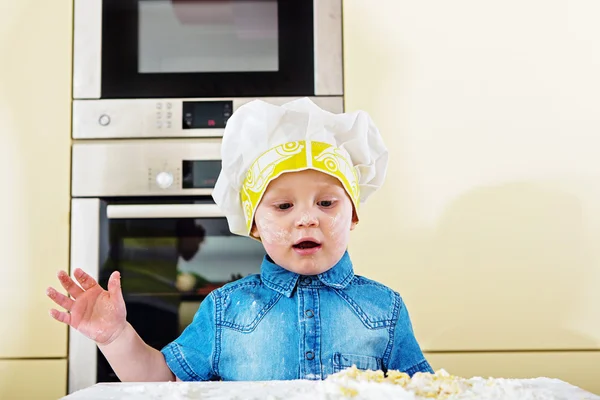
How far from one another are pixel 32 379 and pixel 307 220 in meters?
0.85

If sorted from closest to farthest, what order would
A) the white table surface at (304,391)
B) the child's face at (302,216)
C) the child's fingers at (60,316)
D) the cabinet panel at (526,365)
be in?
1. the white table surface at (304,391)
2. the child's fingers at (60,316)
3. the child's face at (302,216)
4. the cabinet panel at (526,365)

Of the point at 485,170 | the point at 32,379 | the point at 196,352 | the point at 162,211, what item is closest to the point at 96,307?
the point at 196,352

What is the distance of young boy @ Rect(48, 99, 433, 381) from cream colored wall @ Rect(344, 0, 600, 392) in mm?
438

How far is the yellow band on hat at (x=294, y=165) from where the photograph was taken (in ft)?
3.01

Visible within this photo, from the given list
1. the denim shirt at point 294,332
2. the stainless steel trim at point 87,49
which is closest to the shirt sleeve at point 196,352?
the denim shirt at point 294,332

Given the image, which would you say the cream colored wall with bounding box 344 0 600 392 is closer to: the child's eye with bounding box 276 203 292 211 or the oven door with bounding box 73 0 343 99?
the oven door with bounding box 73 0 343 99

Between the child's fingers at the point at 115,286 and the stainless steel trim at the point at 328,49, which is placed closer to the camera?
the child's fingers at the point at 115,286

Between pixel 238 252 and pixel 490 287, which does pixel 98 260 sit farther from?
pixel 490 287

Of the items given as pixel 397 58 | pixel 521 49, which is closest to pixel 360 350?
pixel 397 58

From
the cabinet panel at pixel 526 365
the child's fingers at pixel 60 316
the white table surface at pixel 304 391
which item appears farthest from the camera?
the cabinet panel at pixel 526 365

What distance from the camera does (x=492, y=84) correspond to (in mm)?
1442

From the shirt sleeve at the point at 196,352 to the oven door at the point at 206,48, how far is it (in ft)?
2.09

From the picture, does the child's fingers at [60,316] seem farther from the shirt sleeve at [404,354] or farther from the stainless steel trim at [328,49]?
the stainless steel trim at [328,49]

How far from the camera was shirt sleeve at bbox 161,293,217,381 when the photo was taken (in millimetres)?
948
